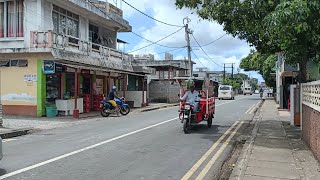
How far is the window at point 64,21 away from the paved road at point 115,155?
10355mm

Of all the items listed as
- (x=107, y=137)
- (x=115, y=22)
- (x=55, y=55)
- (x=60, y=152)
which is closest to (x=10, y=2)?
(x=55, y=55)

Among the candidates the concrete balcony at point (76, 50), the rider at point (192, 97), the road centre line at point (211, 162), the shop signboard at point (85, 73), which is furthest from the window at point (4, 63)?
the road centre line at point (211, 162)

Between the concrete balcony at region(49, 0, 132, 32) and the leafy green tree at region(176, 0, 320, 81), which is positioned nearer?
the leafy green tree at region(176, 0, 320, 81)

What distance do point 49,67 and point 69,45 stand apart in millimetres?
2505

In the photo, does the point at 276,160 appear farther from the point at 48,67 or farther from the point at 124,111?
the point at 124,111

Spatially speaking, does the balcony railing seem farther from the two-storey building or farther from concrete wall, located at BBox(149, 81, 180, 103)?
concrete wall, located at BBox(149, 81, 180, 103)

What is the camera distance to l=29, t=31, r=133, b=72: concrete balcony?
21141mm

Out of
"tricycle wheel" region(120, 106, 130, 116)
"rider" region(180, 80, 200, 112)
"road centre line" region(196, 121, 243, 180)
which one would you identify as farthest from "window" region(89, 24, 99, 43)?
"road centre line" region(196, 121, 243, 180)

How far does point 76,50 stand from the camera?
24234 millimetres

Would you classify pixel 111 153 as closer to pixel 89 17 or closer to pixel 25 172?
pixel 25 172

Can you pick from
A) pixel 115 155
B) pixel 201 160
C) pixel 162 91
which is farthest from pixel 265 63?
pixel 115 155

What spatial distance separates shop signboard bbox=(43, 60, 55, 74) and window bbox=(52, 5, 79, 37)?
124 inches

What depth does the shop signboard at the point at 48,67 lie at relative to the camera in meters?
21.3

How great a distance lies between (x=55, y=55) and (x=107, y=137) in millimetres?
9025
